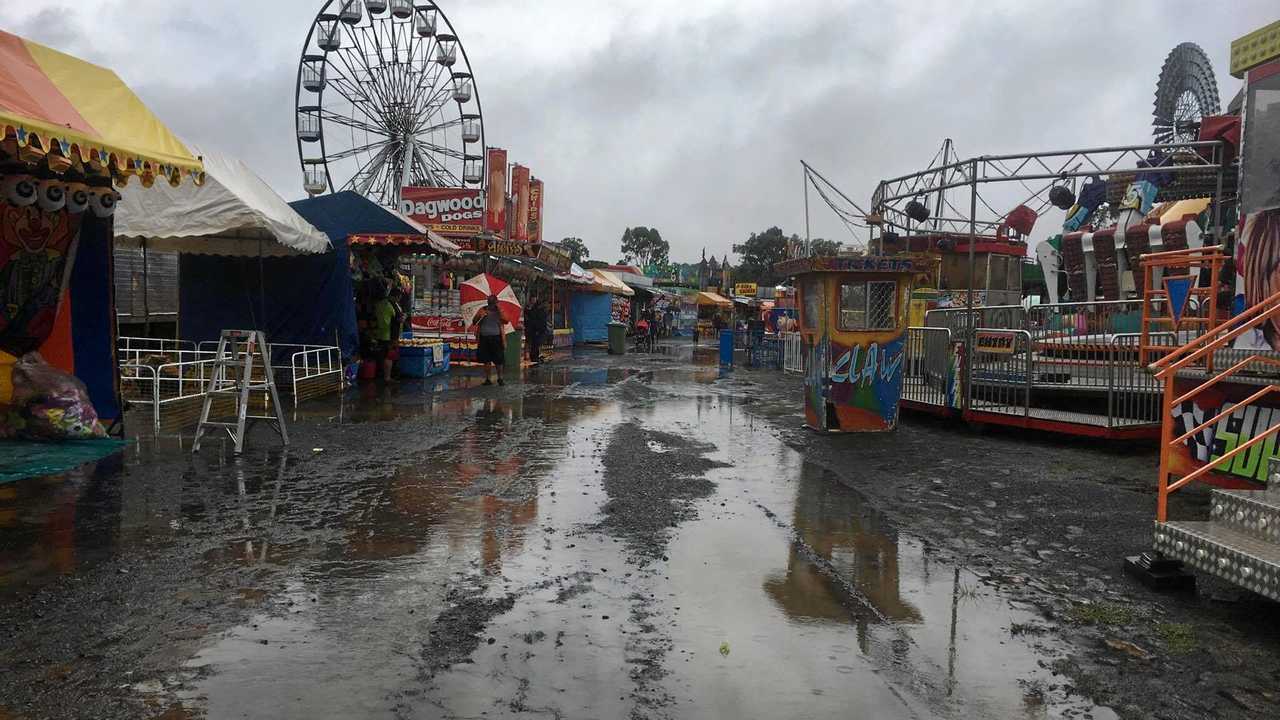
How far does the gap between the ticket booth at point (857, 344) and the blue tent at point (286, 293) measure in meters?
8.59

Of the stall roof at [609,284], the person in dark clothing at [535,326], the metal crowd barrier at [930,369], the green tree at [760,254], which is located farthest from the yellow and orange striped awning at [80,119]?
the green tree at [760,254]

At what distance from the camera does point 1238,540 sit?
14.8 ft

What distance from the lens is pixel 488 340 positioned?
16609 mm

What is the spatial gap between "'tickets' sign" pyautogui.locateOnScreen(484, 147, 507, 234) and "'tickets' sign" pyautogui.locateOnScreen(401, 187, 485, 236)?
3202 mm

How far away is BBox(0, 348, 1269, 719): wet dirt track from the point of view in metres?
3.35

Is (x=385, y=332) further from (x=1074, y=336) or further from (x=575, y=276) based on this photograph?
(x=575, y=276)

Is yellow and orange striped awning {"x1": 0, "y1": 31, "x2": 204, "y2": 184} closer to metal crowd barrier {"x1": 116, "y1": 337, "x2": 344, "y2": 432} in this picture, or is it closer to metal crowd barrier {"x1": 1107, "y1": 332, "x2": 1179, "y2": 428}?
metal crowd barrier {"x1": 116, "y1": 337, "x2": 344, "y2": 432}

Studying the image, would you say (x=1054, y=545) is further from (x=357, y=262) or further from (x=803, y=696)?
(x=357, y=262)

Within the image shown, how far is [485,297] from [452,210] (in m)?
12.0

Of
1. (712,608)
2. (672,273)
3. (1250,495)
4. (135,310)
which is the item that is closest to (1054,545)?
(1250,495)

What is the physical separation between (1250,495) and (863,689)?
2.96 metres

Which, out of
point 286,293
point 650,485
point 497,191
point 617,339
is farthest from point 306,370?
point 497,191

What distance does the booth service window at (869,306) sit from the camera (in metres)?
10.5

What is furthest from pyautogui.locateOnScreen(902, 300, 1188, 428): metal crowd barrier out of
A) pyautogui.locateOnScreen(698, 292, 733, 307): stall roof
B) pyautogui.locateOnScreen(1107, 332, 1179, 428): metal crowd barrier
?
pyautogui.locateOnScreen(698, 292, 733, 307): stall roof
